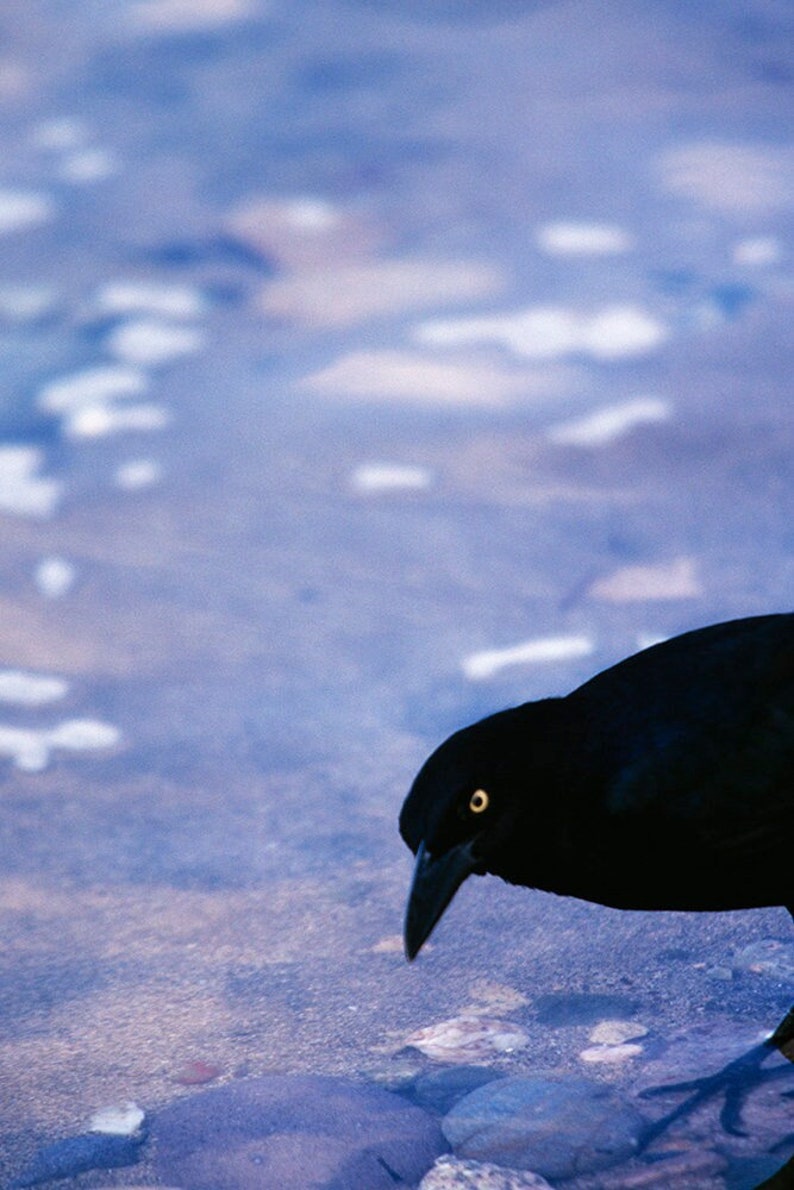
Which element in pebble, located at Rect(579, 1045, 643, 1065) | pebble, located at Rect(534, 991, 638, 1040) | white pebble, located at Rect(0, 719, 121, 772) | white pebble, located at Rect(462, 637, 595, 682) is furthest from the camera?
white pebble, located at Rect(462, 637, 595, 682)

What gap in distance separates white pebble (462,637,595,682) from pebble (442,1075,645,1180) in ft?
4.60

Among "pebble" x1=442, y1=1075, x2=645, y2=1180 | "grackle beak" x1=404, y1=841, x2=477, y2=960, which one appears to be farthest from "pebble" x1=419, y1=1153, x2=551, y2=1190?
"grackle beak" x1=404, y1=841, x2=477, y2=960

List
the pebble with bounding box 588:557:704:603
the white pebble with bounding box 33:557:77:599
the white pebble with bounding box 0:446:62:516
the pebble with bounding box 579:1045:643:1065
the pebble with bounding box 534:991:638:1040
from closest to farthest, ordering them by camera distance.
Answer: the pebble with bounding box 579:1045:643:1065 → the pebble with bounding box 534:991:638:1040 → the pebble with bounding box 588:557:704:603 → the white pebble with bounding box 33:557:77:599 → the white pebble with bounding box 0:446:62:516

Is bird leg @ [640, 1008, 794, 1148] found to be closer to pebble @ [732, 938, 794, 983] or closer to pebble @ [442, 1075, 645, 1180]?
pebble @ [442, 1075, 645, 1180]

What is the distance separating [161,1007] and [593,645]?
144cm

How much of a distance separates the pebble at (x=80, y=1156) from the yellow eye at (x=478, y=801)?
2.16 ft

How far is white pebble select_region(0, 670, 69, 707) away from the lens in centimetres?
356

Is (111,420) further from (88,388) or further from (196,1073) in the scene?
(196,1073)

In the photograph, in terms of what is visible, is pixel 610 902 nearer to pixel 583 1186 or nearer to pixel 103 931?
pixel 583 1186

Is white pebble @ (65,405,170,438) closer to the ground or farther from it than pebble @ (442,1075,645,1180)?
closer to the ground

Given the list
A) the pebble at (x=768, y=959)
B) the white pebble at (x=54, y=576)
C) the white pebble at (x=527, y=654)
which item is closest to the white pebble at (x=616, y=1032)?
the pebble at (x=768, y=959)

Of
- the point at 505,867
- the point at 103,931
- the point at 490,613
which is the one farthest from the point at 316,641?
the point at 505,867

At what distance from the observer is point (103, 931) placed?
8.90 feet

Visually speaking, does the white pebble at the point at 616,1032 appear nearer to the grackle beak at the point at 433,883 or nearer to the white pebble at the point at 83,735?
the grackle beak at the point at 433,883
